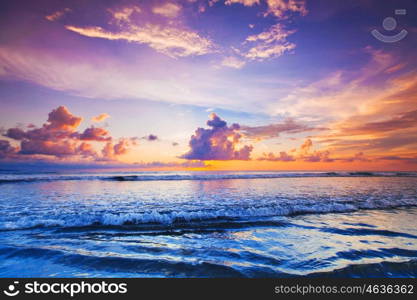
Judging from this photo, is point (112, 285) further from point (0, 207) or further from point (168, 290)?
point (0, 207)

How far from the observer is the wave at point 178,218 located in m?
8.03

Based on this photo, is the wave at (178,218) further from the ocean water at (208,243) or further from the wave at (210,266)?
the wave at (210,266)

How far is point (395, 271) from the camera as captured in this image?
4.53 metres

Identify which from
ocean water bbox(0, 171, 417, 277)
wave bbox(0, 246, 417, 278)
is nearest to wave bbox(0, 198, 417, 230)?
ocean water bbox(0, 171, 417, 277)

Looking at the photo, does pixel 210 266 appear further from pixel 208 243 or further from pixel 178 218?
pixel 178 218

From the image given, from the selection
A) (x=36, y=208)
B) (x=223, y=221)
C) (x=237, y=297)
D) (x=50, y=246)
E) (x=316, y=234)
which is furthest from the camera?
(x=36, y=208)

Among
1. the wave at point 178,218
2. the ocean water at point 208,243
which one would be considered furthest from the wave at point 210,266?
the wave at point 178,218

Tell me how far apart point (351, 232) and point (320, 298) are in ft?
15.2

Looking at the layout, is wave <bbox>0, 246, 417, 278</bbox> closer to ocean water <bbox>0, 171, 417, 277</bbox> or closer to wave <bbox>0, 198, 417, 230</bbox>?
ocean water <bbox>0, 171, 417, 277</bbox>

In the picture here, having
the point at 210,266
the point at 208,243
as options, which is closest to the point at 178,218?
the point at 208,243

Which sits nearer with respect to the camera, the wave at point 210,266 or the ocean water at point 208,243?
the wave at point 210,266

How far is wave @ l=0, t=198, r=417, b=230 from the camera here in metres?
8.03

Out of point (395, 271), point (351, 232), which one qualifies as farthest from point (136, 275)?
point (351, 232)

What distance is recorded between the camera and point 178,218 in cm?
904
